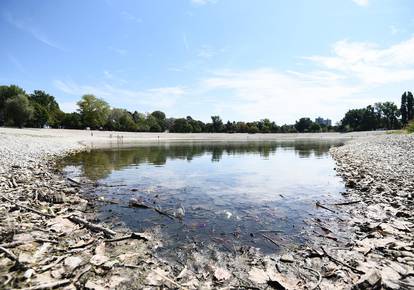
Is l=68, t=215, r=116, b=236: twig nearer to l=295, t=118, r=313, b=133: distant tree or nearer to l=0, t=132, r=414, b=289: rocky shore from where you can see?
l=0, t=132, r=414, b=289: rocky shore

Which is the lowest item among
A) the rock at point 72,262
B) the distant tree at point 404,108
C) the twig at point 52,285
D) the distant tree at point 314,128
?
the rock at point 72,262

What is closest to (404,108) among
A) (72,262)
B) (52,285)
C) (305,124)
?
(305,124)

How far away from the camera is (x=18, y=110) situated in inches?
2960

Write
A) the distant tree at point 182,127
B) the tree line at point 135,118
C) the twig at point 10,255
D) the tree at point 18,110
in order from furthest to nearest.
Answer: the distant tree at point 182,127 → the tree line at point 135,118 → the tree at point 18,110 → the twig at point 10,255

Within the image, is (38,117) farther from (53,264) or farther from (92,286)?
(92,286)

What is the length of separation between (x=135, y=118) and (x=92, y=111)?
132 ft

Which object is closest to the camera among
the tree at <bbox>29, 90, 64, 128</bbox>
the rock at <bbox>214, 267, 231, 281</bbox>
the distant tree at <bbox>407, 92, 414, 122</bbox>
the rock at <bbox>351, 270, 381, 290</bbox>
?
the rock at <bbox>351, 270, 381, 290</bbox>

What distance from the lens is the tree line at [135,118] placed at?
8238cm

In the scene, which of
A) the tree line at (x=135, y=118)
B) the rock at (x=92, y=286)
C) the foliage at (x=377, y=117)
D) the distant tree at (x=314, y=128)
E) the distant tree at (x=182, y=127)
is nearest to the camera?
the rock at (x=92, y=286)

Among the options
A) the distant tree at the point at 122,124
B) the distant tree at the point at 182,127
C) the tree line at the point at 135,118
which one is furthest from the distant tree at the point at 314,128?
the distant tree at the point at 122,124

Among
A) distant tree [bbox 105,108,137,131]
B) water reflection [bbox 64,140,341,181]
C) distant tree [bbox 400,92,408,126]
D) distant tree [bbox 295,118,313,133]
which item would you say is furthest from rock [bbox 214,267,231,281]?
distant tree [bbox 295,118,313,133]

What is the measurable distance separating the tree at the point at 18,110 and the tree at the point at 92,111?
2695cm

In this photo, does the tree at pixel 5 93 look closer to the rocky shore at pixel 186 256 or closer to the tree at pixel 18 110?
the tree at pixel 18 110

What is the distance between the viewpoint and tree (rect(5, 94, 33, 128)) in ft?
246
